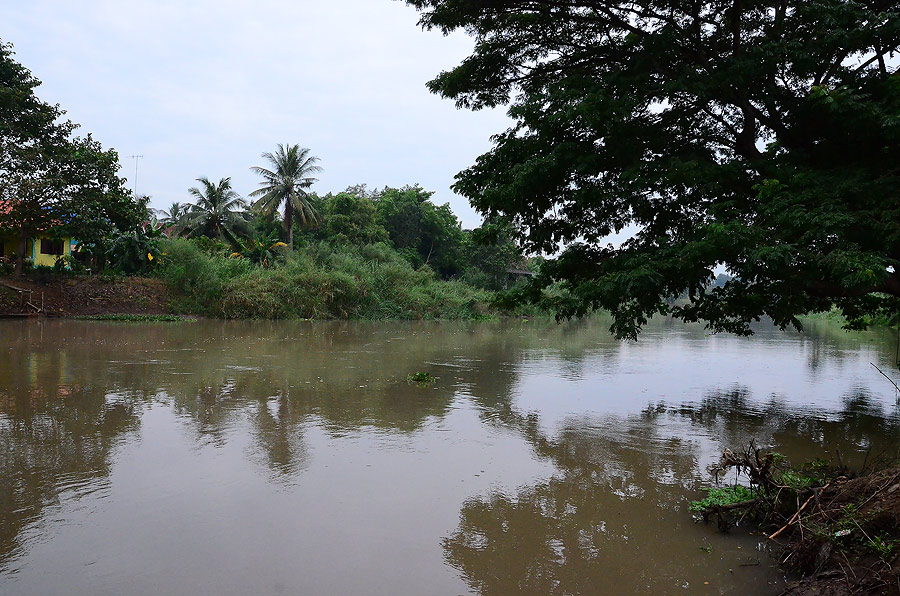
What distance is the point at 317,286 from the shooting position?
107 feet

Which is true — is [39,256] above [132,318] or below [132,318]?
above

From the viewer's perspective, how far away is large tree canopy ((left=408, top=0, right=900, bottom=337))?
286 inches

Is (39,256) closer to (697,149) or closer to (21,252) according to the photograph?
(21,252)

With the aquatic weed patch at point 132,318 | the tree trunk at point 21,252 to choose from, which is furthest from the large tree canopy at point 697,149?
the tree trunk at point 21,252

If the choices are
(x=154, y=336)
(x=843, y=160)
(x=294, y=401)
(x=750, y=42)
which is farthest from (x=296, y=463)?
(x=154, y=336)

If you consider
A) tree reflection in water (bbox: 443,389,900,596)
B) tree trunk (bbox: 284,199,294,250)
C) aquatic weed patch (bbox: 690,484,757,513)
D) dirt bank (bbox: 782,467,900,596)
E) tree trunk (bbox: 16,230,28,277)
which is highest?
tree trunk (bbox: 284,199,294,250)

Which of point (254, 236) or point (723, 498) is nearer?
point (723, 498)

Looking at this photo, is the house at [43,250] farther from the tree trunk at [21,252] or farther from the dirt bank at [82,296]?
the dirt bank at [82,296]

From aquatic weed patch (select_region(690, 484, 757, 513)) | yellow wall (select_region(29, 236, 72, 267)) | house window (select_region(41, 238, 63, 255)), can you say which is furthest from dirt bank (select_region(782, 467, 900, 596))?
house window (select_region(41, 238, 63, 255))

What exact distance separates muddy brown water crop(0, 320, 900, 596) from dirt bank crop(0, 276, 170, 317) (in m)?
14.9

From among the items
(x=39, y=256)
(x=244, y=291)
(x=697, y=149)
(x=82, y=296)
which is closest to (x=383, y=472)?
(x=697, y=149)

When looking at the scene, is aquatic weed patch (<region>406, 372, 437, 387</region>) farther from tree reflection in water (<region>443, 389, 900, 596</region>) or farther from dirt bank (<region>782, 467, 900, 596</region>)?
dirt bank (<region>782, 467, 900, 596</region>)

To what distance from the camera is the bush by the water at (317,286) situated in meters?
30.0

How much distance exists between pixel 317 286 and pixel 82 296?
10.5 m
